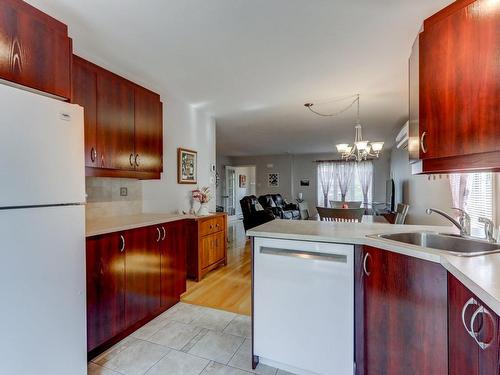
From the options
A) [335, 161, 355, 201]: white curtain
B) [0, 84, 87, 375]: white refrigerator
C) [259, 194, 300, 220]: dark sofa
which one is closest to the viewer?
[0, 84, 87, 375]: white refrigerator

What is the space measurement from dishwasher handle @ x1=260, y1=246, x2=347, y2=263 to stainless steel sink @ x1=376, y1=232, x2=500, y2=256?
0.26 meters

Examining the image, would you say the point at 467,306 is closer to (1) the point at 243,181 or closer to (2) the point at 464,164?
(2) the point at 464,164

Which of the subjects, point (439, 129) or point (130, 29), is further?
point (130, 29)

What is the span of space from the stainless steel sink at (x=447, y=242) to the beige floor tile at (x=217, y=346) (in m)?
1.33

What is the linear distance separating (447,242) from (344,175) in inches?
294

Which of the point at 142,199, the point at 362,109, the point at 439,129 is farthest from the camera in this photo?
the point at 362,109

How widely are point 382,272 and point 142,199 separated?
2.49 metres

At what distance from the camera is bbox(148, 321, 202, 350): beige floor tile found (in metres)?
1.93

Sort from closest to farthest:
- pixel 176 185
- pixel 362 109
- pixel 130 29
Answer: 1. pixel 130 29
2. pixel 176 185
3. pixel 362 109

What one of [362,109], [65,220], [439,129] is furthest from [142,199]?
[362,109]

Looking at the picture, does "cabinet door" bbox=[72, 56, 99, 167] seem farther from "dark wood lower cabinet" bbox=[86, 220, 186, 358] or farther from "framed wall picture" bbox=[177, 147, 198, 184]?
"framed wall picture" bbox=[177, 147, 198, 184]

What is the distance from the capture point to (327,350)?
4.80 feet

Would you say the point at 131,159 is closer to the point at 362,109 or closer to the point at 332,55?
the point at 332,55

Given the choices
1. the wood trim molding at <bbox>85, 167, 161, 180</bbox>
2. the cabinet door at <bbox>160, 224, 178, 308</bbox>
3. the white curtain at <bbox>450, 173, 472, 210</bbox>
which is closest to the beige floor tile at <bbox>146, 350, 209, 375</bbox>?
the cabinet door at <bbox>160, 224, 178, 308</bbox>
